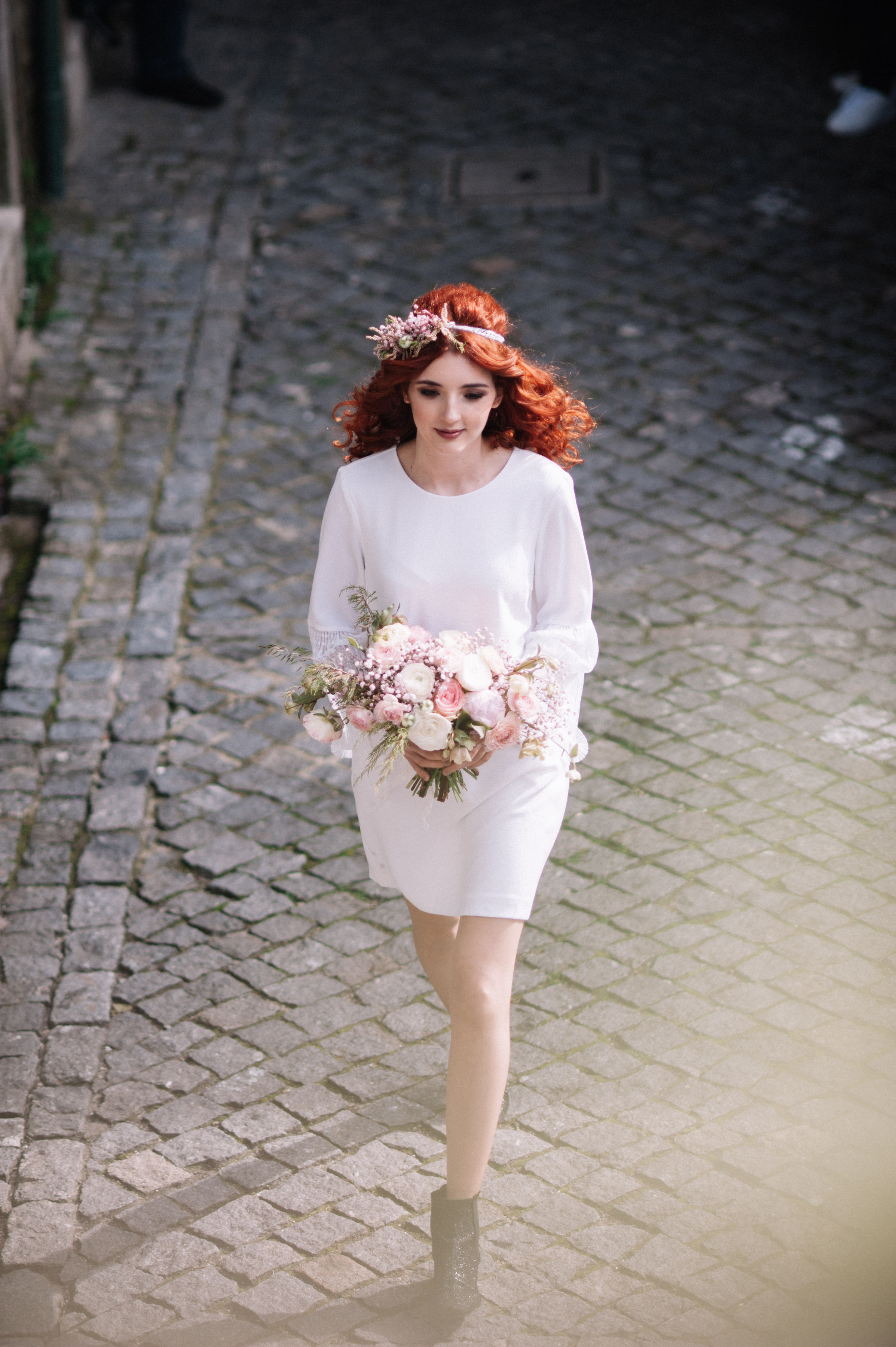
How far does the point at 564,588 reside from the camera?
11.9ft

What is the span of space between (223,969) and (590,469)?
11.3 ft

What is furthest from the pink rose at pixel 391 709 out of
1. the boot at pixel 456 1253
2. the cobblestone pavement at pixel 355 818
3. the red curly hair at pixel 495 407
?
the cobblestone pavement at pixel 355 818

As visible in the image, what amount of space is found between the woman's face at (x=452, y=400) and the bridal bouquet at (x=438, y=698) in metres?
0.44

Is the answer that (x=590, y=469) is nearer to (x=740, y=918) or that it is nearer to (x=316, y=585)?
(x=740, y=918)

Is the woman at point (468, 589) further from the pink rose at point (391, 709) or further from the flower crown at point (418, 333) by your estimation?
the pink rose at point (391, 709)

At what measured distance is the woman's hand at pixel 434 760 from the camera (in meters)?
3.40

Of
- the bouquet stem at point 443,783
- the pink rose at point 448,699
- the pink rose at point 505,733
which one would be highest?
the pink rose at point 448,699

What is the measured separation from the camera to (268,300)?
338 inches

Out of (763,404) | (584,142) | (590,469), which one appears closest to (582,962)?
(590,469)

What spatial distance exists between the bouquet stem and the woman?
0.02m

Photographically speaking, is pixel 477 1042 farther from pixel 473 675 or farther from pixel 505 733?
pixel 473 675

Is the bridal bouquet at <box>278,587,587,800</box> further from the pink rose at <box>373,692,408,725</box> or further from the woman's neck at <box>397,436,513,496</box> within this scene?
the woman's neck at <box>397,436,513,496</box>

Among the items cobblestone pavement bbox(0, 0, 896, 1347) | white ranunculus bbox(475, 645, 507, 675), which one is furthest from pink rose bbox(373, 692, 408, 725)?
Result: cobblestone pavement bbox(0, 0, 896, 1347)

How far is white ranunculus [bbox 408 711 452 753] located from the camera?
3307mm
